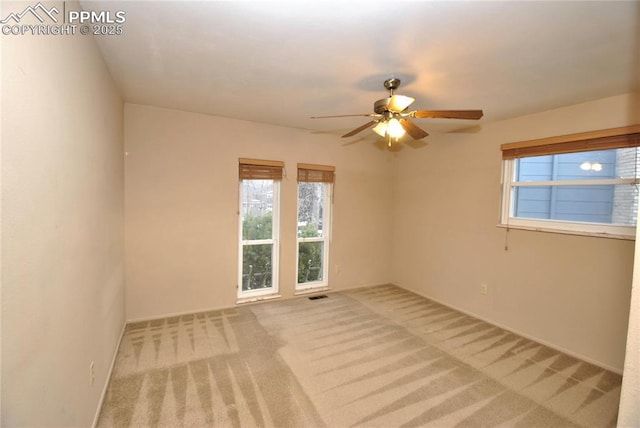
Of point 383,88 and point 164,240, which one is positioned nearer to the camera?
point 383,88

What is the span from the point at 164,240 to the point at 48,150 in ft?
7.84

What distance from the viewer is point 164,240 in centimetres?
342

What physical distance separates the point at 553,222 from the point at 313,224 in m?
2.90

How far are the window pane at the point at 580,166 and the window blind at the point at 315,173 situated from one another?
2364mm

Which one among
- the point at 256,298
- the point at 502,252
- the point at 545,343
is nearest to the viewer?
the point at 545,343

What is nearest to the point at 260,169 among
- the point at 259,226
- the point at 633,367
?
the point at 259,226

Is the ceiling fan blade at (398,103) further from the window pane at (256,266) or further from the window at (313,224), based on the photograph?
the window pane at (256,266)

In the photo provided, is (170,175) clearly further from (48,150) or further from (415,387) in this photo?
(415,387)

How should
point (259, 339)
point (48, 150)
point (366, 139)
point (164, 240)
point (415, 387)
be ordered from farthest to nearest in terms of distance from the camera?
point (366, 139) < point (164, 240) < point (259, 339) < point (415, 387) < point (48, 150)

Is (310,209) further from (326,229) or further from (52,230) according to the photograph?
(52,230)

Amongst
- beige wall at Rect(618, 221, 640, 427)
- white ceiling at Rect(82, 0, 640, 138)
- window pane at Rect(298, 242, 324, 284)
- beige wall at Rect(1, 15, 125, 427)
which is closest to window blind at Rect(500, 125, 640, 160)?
white ceiling at Rect(82, 0, 640, 138)

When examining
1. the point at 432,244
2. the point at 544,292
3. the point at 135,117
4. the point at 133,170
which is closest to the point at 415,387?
the point at 544,292

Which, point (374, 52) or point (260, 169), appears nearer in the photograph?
point (374, 52)

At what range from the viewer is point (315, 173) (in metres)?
4.30
